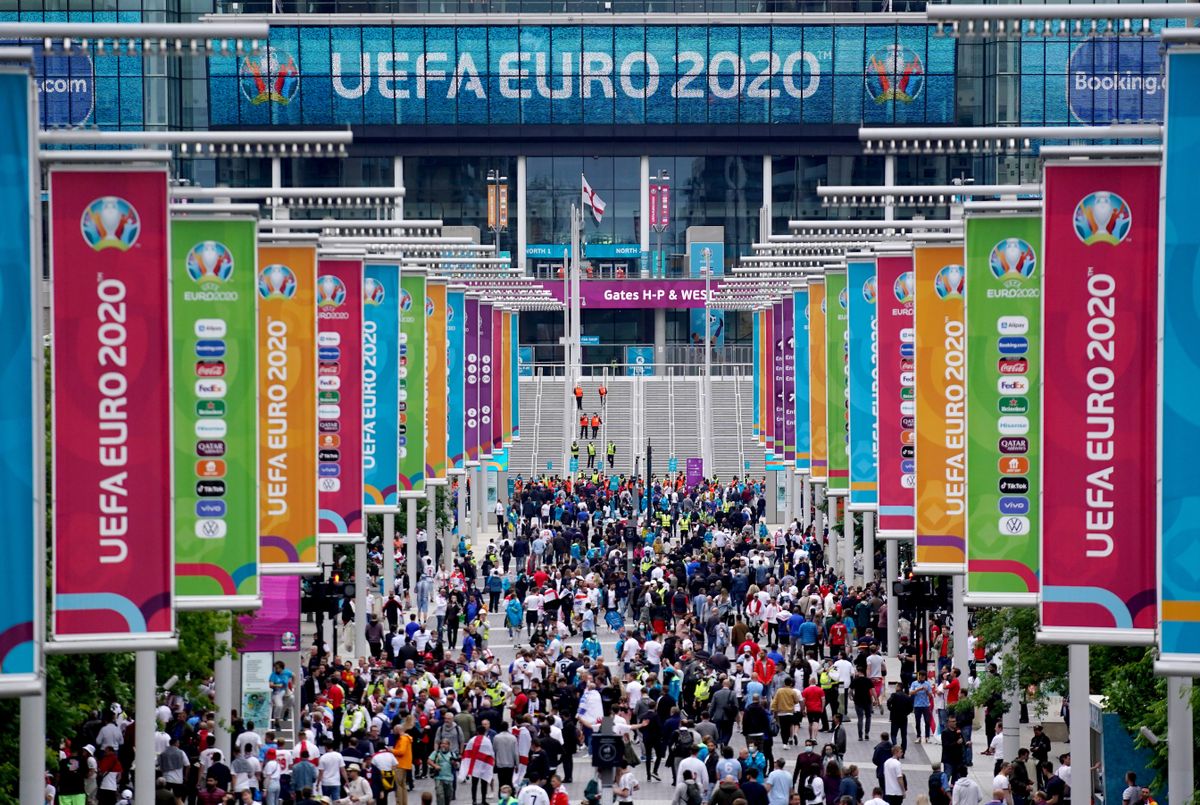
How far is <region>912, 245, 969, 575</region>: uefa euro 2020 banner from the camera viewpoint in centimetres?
2452

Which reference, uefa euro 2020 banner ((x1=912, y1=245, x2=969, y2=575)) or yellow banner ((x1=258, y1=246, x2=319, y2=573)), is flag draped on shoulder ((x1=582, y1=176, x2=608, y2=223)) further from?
yellow banner ((x1=258, y1=246, x2=319, y2=573))

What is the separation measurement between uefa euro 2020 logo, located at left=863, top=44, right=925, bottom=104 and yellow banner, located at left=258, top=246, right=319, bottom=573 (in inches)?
2893

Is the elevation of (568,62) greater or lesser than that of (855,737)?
greater

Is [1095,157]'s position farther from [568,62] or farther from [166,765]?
[568,62]

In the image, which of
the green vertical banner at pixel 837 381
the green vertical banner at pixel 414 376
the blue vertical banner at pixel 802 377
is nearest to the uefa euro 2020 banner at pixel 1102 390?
the green vertical banner at pixel 414 376

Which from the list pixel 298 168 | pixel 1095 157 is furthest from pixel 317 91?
pixel 1095 157

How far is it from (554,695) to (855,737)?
14.4ft

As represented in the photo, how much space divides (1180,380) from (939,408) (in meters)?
10.9

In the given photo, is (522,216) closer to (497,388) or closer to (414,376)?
(497,388)

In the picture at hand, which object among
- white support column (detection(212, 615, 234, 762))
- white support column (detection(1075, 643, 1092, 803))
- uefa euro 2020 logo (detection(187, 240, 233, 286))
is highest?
uefa euro 2020 logo (detection(187, 240, 233, 286))

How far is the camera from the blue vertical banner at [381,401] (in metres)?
31.3

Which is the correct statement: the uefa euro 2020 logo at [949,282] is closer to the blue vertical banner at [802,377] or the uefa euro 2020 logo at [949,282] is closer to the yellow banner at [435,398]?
the yellow banner at [435,398]

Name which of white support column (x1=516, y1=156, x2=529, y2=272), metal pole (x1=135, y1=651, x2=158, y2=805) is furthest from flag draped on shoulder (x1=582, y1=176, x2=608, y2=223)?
metal pole (x1=135, y1=651, x2=158, y2=805)

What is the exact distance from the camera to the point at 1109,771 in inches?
880
